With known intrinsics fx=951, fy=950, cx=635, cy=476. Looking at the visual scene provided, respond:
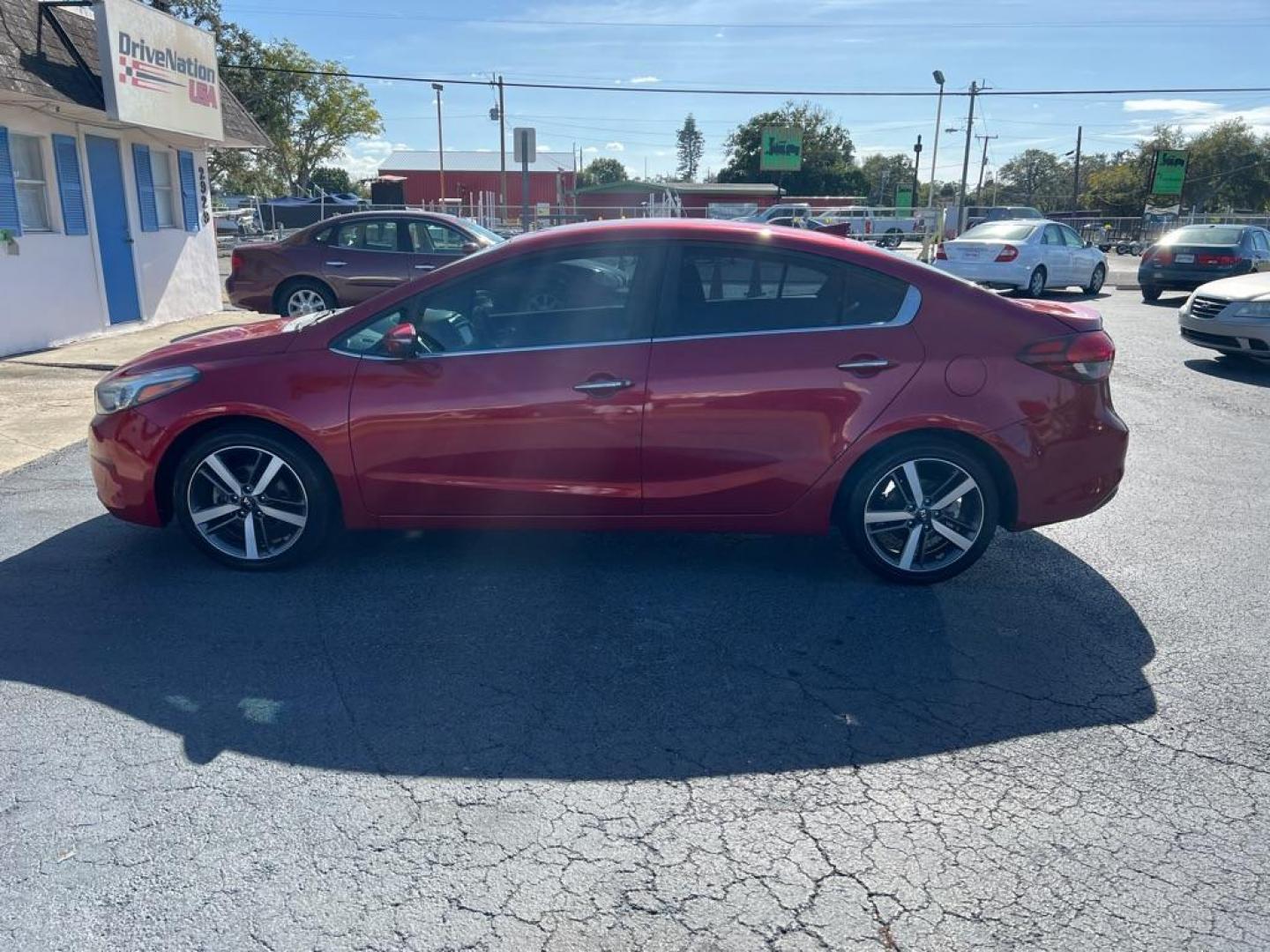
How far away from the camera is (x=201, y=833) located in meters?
2.79

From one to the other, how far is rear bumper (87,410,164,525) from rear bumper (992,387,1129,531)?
13.1ft

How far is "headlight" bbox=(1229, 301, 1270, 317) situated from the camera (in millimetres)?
10281

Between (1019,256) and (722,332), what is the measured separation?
14699 millimetres

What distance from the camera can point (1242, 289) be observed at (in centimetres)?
1072

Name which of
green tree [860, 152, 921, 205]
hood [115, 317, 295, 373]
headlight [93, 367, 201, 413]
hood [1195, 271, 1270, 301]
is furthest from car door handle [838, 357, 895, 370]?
green tree [860, 152, 921, 205]

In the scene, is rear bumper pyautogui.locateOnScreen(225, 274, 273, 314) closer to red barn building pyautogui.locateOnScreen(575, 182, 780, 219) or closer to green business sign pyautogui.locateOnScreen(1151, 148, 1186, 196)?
green business sign pyautogui.locateOnScreen(1151, 148, 1186, 196)

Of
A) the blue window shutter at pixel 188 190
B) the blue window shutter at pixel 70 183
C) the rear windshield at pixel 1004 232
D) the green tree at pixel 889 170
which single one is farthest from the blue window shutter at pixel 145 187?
the green tree at pixel 889 170

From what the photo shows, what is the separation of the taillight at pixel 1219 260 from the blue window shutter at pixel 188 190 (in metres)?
17.1

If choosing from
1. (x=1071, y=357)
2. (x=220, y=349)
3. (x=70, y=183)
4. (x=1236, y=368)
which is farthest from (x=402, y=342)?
(x=1236, y=368)

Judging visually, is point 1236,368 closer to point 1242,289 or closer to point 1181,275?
point 1242,289

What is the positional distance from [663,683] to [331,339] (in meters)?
2.25

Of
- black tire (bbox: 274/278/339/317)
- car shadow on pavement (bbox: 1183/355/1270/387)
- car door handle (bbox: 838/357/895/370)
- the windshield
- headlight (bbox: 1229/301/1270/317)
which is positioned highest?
the windshield

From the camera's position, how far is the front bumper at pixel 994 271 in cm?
1716

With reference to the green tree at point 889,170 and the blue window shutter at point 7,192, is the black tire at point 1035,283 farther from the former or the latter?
the green tree at point 889,170
